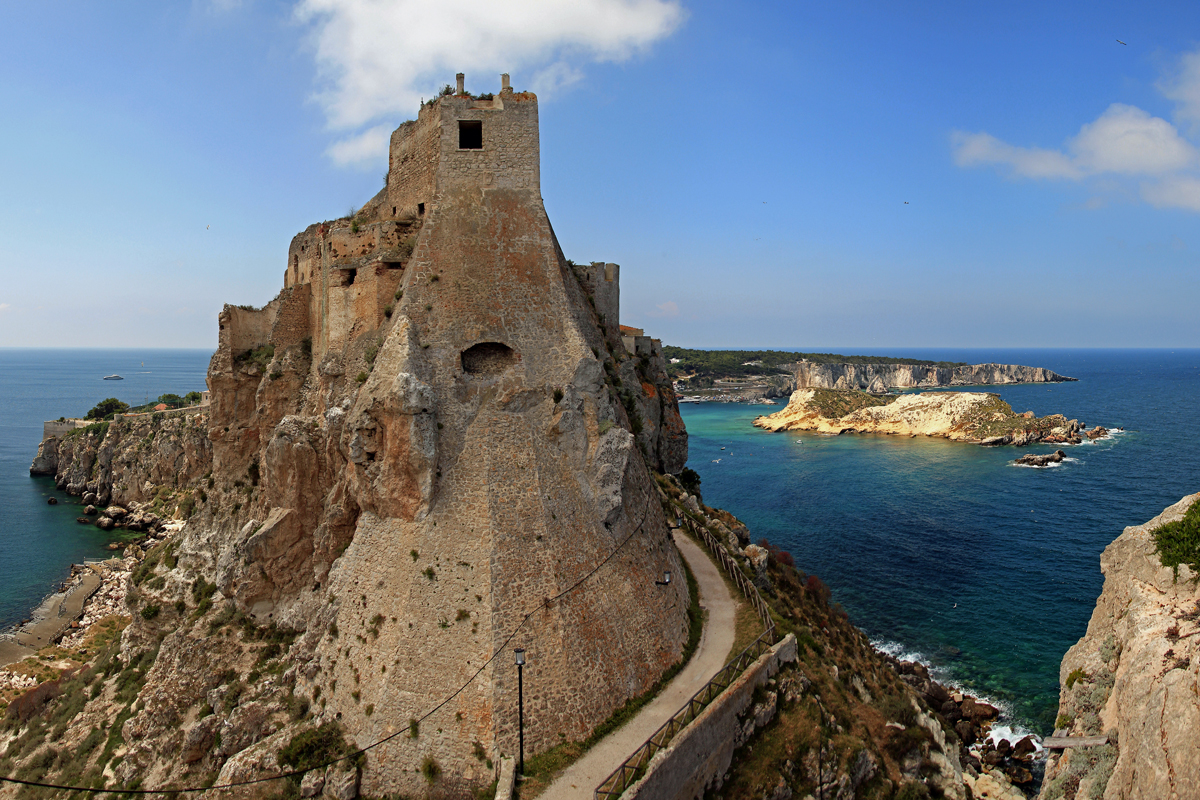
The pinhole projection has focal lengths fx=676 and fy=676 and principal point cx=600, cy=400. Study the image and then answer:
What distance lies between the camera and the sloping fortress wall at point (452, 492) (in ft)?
59.6

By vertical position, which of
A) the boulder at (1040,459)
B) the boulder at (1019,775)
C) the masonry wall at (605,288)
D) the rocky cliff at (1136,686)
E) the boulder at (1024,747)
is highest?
the masonry wall at (605,288)

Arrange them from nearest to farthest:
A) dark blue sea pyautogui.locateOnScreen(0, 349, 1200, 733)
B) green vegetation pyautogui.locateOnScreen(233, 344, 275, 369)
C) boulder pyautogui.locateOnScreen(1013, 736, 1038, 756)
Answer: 1. green vegetation pyautogui.locateOnScreen(233, 344, 275, 369)
2. boulder pyautogui.locateOnScreen(1013, 736, 1038, 756)
3. dark blue sea pyautogui.locateOnScreen(0, 349, 1200, 733)

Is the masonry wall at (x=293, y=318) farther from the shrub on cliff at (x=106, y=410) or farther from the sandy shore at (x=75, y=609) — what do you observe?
the shrub on cliff at (x=106, y=410)

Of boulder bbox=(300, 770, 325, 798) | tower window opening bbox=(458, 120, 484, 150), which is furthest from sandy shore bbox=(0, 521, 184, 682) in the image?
tower window opening bbox=(458, 120, 484, 150)

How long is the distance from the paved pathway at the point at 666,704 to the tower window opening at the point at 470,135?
61.2 feet

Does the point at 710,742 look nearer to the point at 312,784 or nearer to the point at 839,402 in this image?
the point at 312,784

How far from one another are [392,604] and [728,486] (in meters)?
68.0

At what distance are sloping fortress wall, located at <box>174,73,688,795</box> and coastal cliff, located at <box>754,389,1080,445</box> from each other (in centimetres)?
10504

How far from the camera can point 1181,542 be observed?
46.2 ft

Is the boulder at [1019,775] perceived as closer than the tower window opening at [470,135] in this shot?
No

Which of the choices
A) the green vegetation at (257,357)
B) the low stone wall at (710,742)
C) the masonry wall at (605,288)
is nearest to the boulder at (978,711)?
the low stone wall at (710,742)

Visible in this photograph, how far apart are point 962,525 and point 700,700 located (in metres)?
56.7

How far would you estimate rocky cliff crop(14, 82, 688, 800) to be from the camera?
18.1 metres

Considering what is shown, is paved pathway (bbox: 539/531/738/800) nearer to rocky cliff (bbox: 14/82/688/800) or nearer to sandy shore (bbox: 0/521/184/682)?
rocky cliff (bbox: 14/82/688/800)
